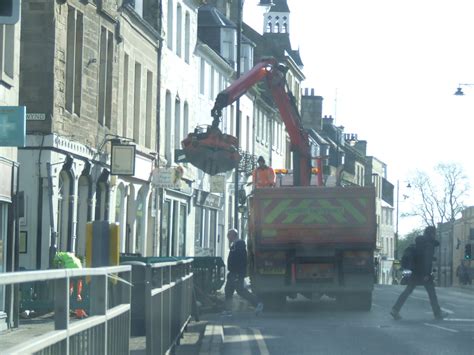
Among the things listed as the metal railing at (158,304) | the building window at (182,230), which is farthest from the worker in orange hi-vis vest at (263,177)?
the building window at (182,230)

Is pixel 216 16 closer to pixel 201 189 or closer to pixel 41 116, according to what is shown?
pixel 201 189

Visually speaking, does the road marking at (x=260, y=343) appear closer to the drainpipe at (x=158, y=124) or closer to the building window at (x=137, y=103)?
the building window at (x=137, y=103)

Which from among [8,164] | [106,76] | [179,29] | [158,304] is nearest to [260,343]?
[8,164]

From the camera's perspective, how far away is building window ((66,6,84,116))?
91.4 feet

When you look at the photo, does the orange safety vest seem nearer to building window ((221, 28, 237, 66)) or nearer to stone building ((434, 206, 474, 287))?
building window ((221, 28, 237, 66))

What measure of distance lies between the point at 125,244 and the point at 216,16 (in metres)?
25.2

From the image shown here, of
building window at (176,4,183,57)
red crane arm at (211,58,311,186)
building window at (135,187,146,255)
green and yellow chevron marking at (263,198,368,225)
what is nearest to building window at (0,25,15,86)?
green and yellow chevron marking at (263,198,368,225)

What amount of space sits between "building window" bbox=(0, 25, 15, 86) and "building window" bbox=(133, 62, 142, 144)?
15768mm

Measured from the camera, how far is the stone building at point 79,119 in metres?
25.9

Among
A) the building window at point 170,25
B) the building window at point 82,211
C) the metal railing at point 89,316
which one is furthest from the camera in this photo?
the building window at point 170,25

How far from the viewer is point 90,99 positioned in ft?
97.2

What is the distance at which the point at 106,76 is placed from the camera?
31.7m

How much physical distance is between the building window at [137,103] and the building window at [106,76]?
428 centimetres

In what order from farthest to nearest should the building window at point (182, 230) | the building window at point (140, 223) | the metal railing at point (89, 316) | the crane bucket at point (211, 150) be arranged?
the building window at point (182, 230), the building window at point (140, 223), the crane bucket at point (211, 150), the metal railing at point (89, 316)
